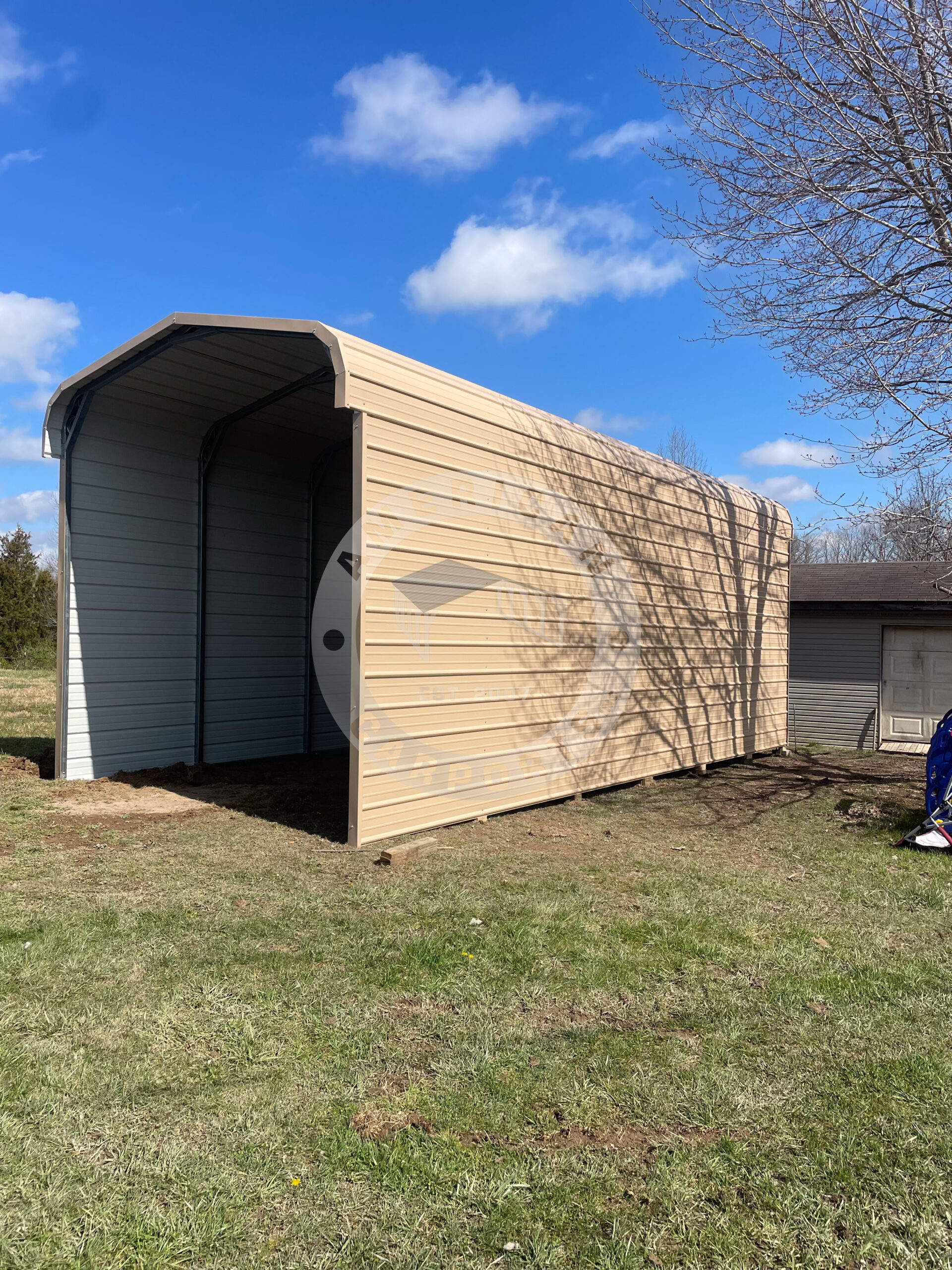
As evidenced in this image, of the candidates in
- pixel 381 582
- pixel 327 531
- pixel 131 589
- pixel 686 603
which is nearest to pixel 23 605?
pixel 327 531

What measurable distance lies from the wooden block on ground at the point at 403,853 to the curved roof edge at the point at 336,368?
3.29m

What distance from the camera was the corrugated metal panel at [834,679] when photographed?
1616 centimetres

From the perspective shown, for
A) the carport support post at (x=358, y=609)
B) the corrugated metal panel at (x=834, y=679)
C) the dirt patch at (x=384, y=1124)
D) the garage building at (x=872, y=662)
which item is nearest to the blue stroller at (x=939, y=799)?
the carport support post at (x=358, y=609)

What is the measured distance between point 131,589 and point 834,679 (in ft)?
42.5

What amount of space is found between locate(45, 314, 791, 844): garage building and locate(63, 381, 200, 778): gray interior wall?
27 millimetres

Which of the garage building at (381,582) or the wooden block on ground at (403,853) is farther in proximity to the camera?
the garage building at (381,582)

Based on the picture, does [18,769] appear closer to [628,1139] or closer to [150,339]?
[150,339]

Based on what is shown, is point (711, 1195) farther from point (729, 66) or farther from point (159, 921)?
point (729, 66)

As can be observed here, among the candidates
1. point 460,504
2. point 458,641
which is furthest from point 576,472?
point 458,641

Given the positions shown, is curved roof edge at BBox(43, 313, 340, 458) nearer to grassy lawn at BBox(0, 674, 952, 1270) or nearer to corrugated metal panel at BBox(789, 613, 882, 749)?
grassy lawn at BBox(0, 674, 952, 1270)

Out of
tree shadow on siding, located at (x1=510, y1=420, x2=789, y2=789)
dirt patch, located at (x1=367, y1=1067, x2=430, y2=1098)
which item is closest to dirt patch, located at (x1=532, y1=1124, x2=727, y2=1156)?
dirt patch, located at (x1=367, y1=1067, x2=430, y2=1098)

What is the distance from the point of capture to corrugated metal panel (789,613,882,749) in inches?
636

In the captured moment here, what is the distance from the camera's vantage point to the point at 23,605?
25.2 m

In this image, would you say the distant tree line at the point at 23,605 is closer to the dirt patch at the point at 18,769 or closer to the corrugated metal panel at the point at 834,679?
the dirt patch at the point at 18,769
